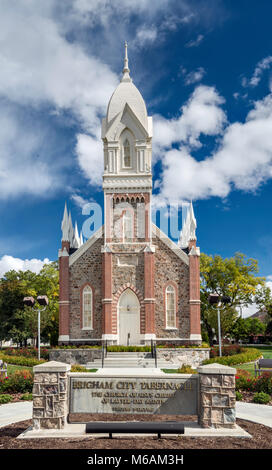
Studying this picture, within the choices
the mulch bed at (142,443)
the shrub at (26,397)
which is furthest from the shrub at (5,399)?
the mulch bed at (142,443)

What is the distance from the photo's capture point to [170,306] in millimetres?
30625

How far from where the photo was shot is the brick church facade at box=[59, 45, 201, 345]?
2994 cm

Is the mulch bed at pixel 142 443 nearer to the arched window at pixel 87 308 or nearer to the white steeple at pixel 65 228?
the arched window at pixel 87 308

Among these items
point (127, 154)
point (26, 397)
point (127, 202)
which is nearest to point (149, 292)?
point (127, 202)

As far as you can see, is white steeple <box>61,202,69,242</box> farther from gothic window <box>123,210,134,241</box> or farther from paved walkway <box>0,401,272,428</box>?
paved walkway <box>0,401,272,428</box>

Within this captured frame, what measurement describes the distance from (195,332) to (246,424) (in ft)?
66.4

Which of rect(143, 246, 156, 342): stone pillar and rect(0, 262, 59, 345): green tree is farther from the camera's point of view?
rect(0, 262, 59, 345): green tree

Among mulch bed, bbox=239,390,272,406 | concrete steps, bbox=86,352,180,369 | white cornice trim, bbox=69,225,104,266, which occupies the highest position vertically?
white cornice trim, bbox=69,225,104,266

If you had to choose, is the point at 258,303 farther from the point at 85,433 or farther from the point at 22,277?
the point at 85,433

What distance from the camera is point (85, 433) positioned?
8516 mm

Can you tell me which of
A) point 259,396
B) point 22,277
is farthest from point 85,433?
point 22,277

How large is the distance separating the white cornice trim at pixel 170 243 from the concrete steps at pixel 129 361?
7677mm

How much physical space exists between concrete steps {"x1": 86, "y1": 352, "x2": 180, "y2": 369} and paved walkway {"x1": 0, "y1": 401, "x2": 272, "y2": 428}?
12525mm

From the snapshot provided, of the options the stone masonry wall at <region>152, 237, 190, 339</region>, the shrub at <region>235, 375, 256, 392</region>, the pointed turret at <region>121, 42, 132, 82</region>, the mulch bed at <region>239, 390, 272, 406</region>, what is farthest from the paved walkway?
the pointed turret at <region>121, 42, 132, 82</region>
